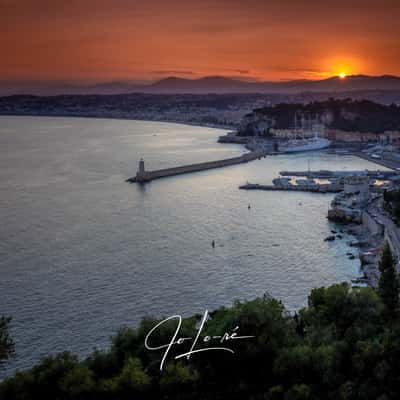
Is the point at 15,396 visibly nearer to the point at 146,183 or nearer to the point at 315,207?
Result: the point at 315,207

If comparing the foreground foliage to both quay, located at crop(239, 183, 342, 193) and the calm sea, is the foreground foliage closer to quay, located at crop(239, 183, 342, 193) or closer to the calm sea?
the calm sea

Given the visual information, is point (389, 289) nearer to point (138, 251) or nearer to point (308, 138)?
point (138, 251)

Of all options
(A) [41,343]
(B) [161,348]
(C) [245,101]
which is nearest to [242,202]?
(A) [41,343]

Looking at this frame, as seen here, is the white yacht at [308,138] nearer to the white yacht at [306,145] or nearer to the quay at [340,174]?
the white yacht at [306,145]

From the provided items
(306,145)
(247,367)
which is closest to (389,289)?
(247,367)

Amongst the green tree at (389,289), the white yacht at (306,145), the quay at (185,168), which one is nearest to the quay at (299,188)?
the quay at (185,168)

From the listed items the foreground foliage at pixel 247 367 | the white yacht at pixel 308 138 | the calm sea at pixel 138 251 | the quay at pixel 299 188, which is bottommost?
the quay at pixel 299 188
